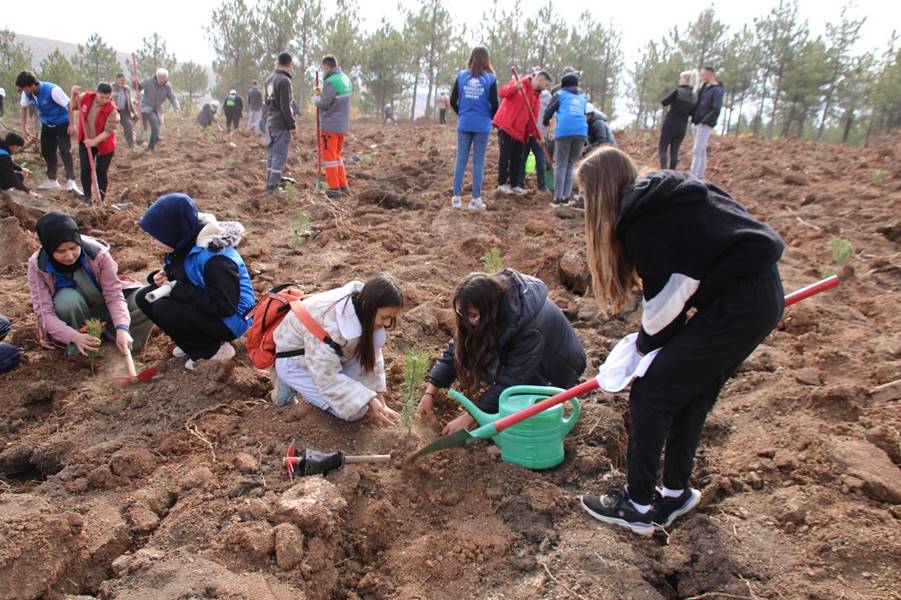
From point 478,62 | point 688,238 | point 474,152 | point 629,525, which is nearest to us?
point 688,238

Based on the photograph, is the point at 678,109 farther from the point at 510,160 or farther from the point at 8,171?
the point at 8,171

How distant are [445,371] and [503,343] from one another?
14.7 inches

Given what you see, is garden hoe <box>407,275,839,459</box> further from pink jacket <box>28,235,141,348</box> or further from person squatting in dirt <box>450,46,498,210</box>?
person squatting in dirt <box>450,46,498,210</box>

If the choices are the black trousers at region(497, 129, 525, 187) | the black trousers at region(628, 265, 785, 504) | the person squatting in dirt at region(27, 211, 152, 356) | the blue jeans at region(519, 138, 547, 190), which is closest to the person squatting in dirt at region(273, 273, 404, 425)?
the black trousers at region(628, 265, 785, 504)


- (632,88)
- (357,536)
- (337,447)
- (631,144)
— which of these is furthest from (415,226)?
(632,88)

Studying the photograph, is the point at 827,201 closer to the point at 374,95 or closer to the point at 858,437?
the point at 858,437

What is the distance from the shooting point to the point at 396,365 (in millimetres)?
3746

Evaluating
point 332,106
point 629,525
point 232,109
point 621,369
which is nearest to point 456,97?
point 332,106

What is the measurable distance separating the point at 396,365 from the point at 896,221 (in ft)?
18.5

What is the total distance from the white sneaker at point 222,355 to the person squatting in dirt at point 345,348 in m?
0.76

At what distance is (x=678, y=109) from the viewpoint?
8.27m

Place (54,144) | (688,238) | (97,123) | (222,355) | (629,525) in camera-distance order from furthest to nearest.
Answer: (54,144) → (97,123) → (222,355) → (629,525) → (688,238)

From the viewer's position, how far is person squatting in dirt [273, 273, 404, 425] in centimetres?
285

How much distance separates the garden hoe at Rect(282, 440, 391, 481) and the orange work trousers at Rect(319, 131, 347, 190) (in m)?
5.86
